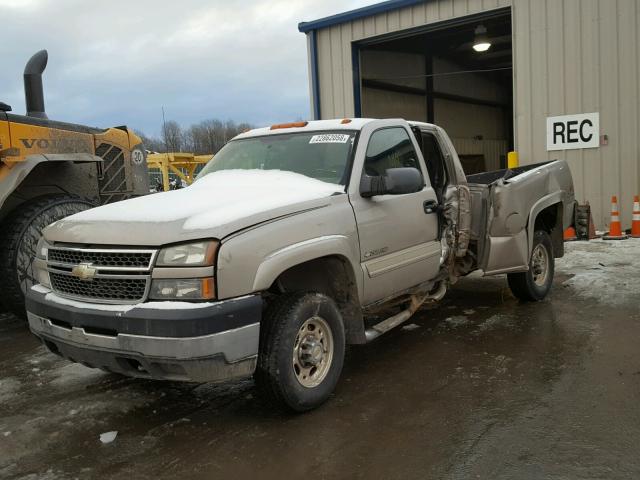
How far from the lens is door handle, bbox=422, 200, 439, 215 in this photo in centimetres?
499

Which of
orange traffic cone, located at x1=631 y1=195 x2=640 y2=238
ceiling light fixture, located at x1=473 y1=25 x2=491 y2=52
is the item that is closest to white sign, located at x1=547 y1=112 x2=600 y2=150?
orange traffic cone, located at x1=631 y1=195 x2=640 y2=238

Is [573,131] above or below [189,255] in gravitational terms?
above

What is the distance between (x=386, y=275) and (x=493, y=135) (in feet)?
80.1

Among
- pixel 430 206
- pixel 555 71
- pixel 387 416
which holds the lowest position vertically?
pixel 387 416

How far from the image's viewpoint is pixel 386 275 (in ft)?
14.7

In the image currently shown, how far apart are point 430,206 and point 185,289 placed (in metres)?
2.54

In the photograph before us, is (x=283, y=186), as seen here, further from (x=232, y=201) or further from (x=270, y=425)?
(x=270, y=425)

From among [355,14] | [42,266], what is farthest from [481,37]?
[42,266]

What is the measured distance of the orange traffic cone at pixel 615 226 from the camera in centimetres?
1102

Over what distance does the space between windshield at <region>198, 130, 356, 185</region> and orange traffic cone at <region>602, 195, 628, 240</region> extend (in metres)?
8.30

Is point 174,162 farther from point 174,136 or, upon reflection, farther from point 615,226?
point 174,136

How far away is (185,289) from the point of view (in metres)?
3.26

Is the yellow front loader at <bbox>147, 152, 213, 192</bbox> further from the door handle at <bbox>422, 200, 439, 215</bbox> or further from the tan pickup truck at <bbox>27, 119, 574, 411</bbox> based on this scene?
the door handle at <bbox>422, 200, 439, 215</bbox>

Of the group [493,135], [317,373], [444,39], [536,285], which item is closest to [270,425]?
[317,373]
